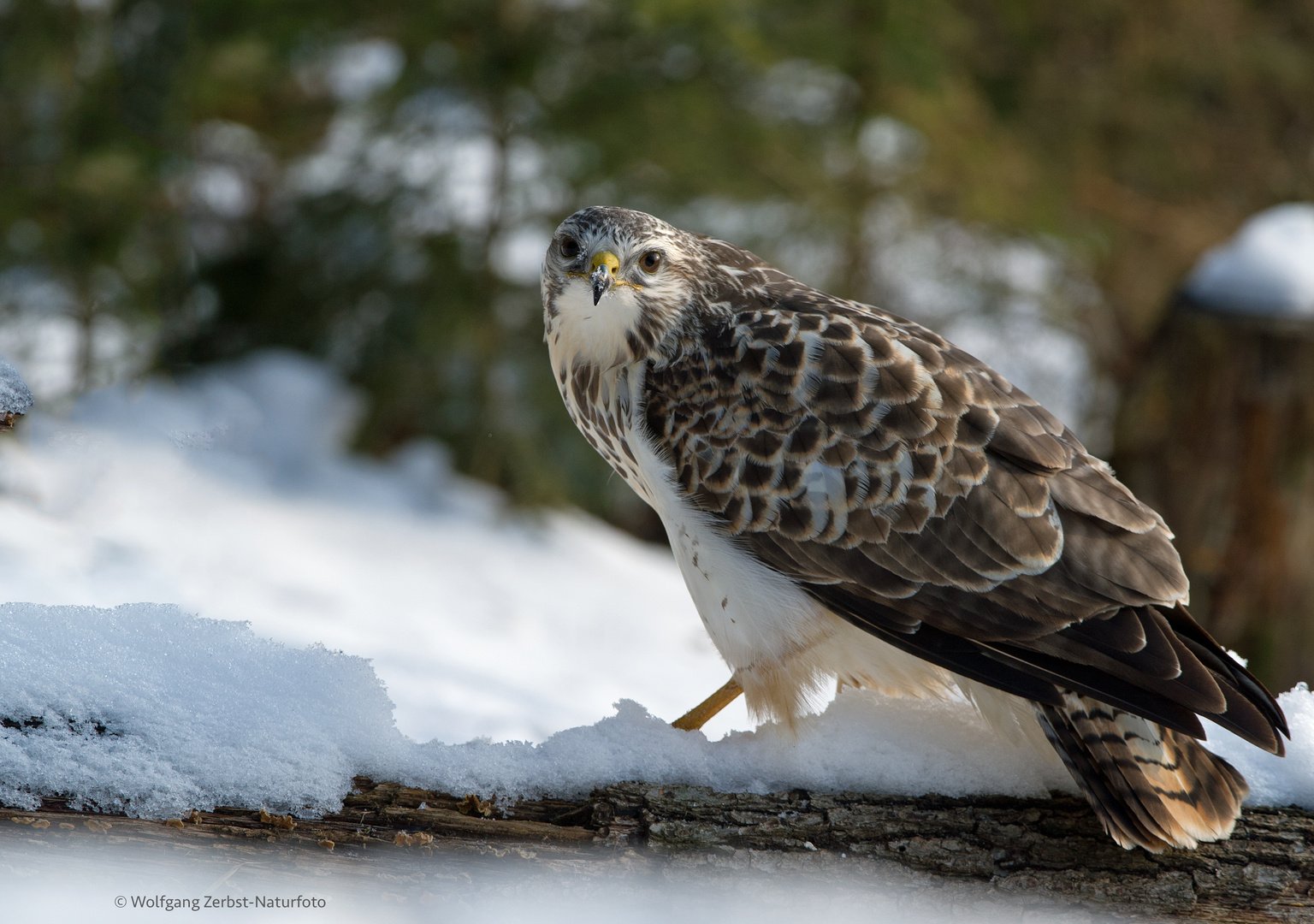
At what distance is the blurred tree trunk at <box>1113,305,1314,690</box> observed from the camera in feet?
17.3

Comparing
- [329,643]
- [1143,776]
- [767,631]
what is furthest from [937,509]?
[329,643]

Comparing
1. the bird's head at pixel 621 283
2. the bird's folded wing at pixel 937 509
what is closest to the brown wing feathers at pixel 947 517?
the bird's folded wing at pixel 937 509

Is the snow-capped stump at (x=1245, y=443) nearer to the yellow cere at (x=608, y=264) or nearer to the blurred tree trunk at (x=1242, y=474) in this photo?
the blurred tree trunk at (x=1242, y=474)

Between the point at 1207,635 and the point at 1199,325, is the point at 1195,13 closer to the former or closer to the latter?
the point at 1199,325

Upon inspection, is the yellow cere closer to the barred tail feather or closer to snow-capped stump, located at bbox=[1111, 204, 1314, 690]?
the barred tail feather

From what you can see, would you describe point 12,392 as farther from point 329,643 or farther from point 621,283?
point 329,643

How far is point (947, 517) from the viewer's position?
2.62 meters

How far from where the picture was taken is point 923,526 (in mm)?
2621

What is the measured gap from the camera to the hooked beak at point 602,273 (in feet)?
9.27

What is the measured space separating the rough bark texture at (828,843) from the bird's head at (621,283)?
49.3 inches

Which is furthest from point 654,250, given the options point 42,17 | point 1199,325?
point 42,17

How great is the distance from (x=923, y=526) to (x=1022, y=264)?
7.76m

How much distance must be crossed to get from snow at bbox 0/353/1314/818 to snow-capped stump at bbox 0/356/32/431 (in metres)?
0.50

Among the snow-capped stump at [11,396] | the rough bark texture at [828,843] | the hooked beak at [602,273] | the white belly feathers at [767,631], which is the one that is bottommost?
the rough bark texture at [828,843]
